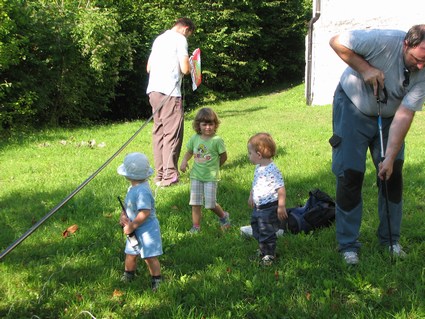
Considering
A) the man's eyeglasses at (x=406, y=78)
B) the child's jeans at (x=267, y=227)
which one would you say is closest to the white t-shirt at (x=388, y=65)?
the man's eyeglasses at (x=406, y=78)

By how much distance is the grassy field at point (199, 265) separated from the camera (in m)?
3.14

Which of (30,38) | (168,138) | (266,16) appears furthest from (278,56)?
(168,138)

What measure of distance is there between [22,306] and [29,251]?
1107 mm

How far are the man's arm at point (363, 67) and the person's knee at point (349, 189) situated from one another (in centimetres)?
67

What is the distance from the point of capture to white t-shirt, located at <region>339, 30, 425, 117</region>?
341cm

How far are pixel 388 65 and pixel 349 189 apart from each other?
1.00m

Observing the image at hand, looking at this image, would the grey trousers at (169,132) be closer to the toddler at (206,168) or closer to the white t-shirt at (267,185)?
the toddler at (206,168)

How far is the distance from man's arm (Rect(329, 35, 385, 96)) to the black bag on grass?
5.00 ft

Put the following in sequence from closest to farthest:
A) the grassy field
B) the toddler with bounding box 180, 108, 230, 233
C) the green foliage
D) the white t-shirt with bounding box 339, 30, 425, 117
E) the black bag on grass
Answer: the grassy field
the white t-shirt with bounding box 339, 30, 425, 117
the black bag on grass
the toddler with bounding box 180, 108, 230, 233
the green foliage

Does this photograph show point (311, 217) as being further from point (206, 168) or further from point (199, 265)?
point (199, 265)

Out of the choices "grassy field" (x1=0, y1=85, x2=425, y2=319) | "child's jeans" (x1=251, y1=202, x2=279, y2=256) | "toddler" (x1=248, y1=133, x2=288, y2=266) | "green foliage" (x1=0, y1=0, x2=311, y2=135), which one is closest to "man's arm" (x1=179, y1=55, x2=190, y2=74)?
"grassy field" (x1=0, y1=85, x2=425, y2=319)

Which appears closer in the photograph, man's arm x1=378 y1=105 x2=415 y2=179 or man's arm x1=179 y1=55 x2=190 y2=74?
man's arm x1=378 y1=105 x2=415 y2=179

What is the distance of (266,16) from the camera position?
31547mm

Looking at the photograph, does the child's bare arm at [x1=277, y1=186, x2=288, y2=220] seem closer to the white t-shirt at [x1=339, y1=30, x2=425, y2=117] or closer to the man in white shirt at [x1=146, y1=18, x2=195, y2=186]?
the white t-shirt at [x1=339, y1=30, x2=425, y2=117]
